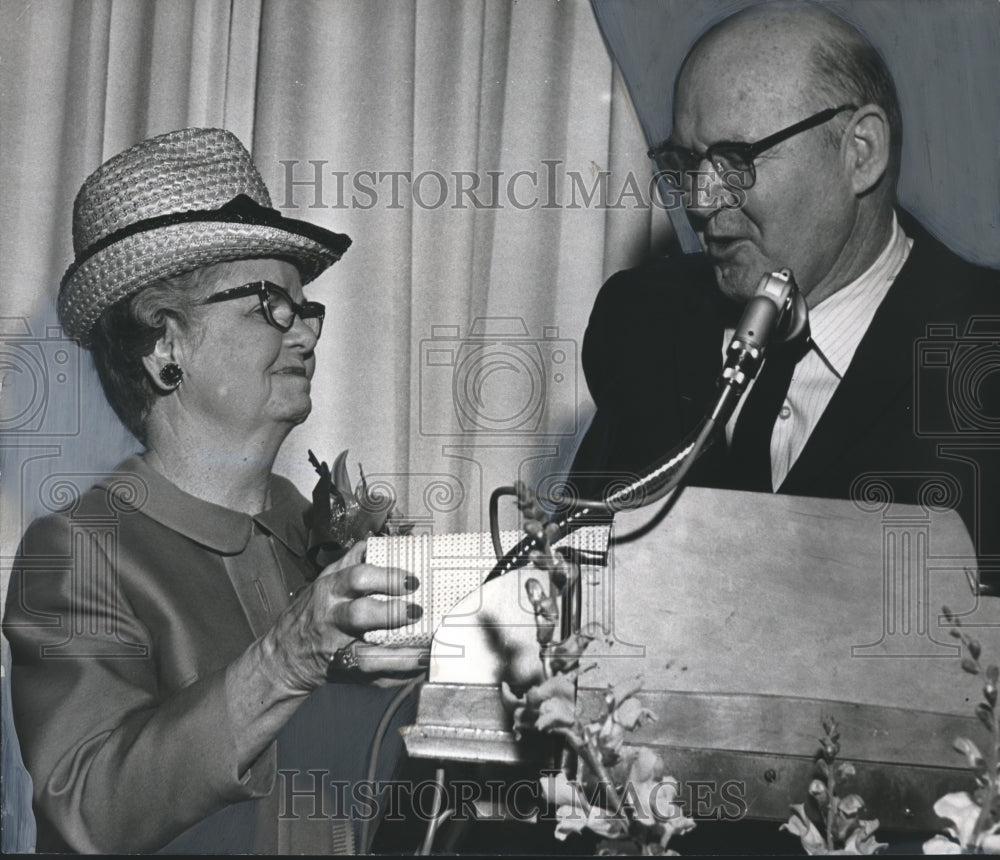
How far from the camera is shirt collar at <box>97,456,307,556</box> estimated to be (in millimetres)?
2855

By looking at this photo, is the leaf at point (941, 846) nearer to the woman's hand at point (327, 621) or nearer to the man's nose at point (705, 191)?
the woman's hand at point (327, 621)

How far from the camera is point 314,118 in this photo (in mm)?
3084

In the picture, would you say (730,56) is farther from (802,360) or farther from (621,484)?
(621,484)

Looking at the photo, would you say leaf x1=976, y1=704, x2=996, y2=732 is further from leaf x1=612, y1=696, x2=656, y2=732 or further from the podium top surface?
leaf x1=612, y1=696, x2=656, y2=732

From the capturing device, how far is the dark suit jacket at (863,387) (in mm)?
2902

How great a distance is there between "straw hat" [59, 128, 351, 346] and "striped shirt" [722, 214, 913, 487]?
0.84 m

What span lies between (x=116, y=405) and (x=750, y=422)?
1147 millimetres

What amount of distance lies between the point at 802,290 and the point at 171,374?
1.15 m

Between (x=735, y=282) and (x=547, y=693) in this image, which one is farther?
(x=735, y=282)

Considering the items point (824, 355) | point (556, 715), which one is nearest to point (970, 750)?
point (556, 715)

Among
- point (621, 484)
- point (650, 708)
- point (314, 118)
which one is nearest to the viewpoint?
point (650, 708)

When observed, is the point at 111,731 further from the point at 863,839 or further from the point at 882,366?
the point at 882,366

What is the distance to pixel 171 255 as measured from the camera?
2.84m

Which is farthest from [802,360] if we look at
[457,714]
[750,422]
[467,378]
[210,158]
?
[210,158]
